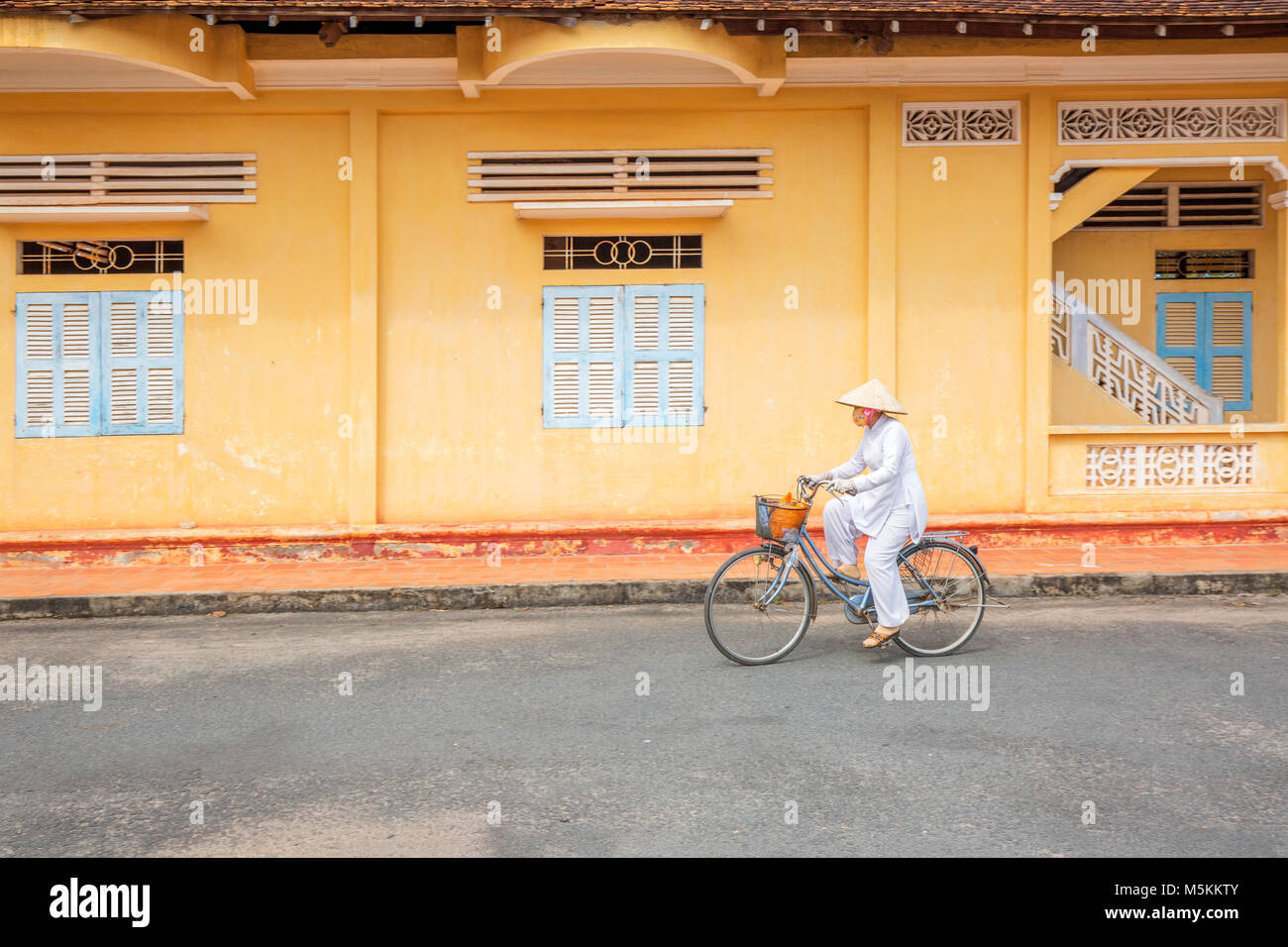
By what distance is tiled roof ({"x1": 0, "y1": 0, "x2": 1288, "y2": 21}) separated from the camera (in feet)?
30.5

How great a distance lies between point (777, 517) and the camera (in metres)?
6.87

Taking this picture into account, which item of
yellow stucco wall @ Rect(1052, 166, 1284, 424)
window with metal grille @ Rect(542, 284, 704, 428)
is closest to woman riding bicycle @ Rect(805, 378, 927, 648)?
window with metal grille @ Rect(542, 284, 704, 428)

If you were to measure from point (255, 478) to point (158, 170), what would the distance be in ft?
9.60

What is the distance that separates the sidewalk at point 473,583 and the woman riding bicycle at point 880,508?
2358 mm

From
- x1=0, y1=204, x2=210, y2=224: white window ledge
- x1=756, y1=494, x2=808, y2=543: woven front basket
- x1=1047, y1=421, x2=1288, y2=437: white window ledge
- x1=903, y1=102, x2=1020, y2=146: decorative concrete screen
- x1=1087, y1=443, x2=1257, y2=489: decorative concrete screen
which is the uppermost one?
x1=903, y1=102, x2=1020, y2=146: decorative concrete screen

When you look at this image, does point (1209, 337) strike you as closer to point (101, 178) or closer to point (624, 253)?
point (624, 253)

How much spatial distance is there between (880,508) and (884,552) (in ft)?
0.86

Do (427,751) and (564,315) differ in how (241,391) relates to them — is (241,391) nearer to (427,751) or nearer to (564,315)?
(564,315)

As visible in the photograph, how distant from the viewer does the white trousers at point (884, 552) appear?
698 cm

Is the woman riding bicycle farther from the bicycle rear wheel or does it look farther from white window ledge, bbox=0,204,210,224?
white window ledge, bbox=0,204,210,224

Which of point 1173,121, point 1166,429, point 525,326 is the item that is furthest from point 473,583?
point 1173,121

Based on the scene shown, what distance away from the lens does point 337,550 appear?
10867 millimetres

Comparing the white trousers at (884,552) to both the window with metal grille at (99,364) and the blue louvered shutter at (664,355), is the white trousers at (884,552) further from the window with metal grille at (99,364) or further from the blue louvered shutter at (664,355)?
the window with metal grille at (99,364)

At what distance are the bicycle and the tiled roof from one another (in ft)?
14.8
